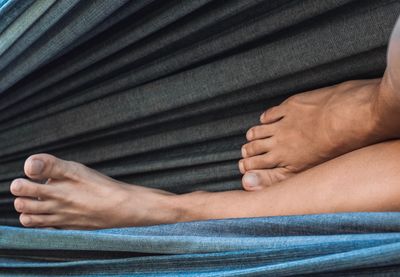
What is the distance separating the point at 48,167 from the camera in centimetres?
125

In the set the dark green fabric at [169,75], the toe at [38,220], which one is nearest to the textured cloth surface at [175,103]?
the dark green fabric at [169,75]

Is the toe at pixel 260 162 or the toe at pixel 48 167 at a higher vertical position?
the toe at pixel 48 167

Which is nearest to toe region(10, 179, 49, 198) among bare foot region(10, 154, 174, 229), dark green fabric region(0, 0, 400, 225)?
bare foot region(10, 154, 174, 229)

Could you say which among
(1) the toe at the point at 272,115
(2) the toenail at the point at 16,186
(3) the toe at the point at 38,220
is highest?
(1) the toe at the point at 272,115

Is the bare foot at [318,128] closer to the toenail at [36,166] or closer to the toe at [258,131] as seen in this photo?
the toe at [258,131]

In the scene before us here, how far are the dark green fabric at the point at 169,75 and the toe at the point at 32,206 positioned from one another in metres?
0.09

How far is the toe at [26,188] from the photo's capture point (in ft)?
4.10

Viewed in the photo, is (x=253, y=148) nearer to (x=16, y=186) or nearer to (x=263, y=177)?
(x=263, y=177)

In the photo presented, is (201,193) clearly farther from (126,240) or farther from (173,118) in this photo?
(126,240)

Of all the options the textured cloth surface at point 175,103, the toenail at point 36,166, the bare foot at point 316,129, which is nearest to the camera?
the textured cloth surface at point 175,103

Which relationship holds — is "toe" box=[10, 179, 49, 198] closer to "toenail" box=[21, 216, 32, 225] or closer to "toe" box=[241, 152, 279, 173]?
"toenail" box=[21, 216, 32, 225]

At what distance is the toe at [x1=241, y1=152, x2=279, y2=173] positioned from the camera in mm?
1258

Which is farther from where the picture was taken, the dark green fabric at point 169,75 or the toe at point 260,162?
the toe at point 260,162

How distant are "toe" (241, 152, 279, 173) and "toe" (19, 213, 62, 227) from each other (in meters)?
0.40
